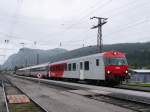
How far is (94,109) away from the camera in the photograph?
16.8 metres

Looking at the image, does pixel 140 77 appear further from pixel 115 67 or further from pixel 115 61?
pixel 115 67

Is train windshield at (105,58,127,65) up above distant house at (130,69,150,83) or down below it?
above

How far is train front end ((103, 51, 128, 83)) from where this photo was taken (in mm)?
31234

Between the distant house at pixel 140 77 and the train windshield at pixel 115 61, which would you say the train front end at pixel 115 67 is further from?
the distant house at pixel 140 77

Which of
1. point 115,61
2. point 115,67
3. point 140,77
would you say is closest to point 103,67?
point 115,67

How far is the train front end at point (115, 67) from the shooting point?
31234 millimetres

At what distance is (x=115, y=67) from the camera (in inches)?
1257

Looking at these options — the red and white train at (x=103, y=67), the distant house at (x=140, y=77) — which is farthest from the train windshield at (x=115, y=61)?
the distant house at (x=140, y=77)

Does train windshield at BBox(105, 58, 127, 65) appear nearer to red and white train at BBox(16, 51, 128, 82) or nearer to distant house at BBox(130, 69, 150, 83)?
red and white train at BBox(16, 51, 128, 82)

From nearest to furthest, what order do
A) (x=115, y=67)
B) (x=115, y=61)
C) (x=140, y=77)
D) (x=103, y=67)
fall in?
(x=103, y=67)
(x=115, y=67)
(x=115, y=61)
(x=140, y=77)

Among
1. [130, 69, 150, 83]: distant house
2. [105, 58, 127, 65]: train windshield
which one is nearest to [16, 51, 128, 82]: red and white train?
[105, 58, 127, 65]: train windshield

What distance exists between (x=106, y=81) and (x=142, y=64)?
89842 millimetres

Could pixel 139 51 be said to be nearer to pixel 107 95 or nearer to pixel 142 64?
pixel 142 64

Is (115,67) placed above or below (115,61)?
below
